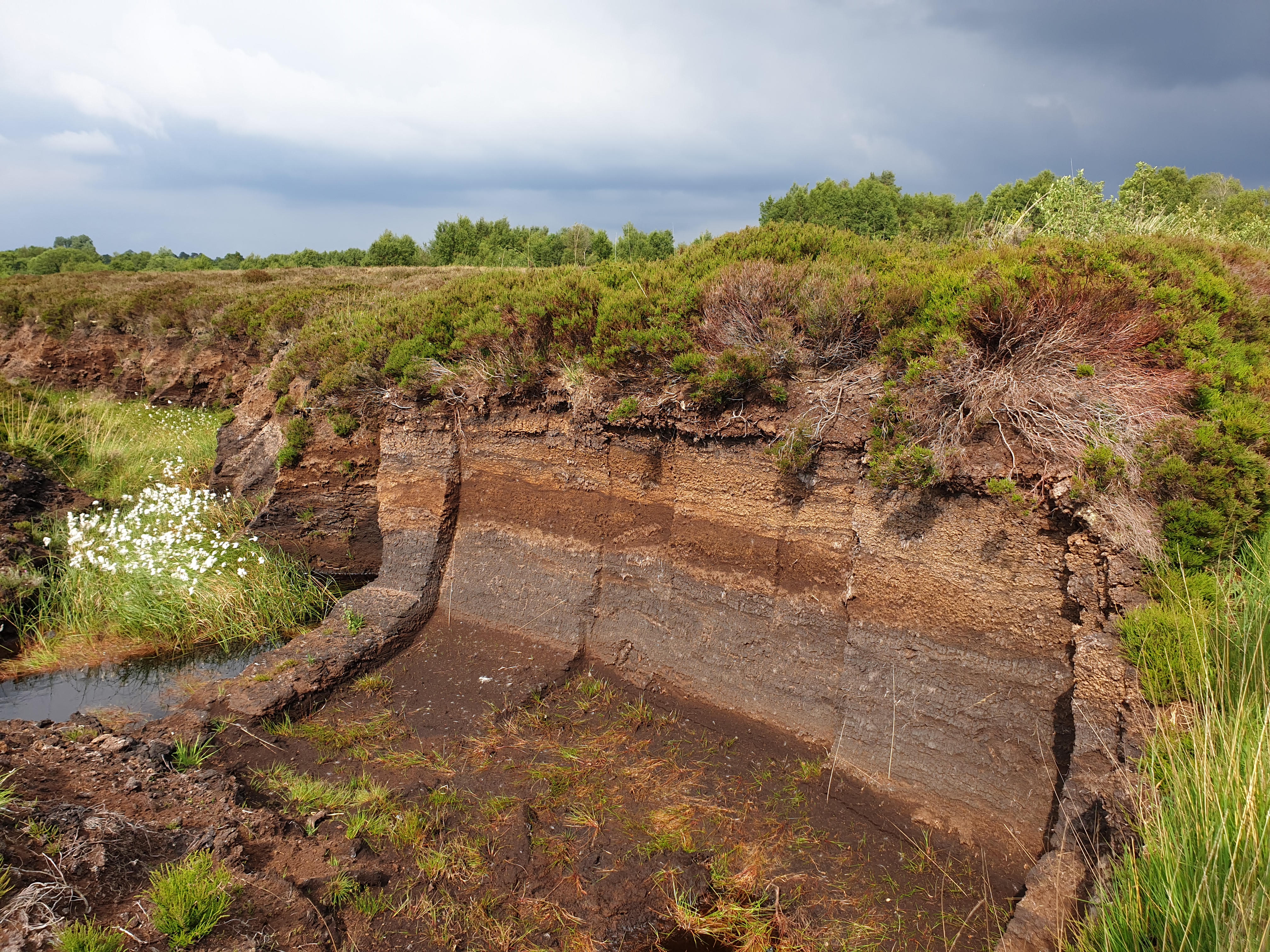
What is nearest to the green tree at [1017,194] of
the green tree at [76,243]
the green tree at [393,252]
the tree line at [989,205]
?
the tree line at [989,205]

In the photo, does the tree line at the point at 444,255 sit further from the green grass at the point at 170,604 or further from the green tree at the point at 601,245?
the green grass at the point at 170,604

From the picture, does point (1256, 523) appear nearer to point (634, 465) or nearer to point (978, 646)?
point (978, 646)

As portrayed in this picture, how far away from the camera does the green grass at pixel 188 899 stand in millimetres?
3832

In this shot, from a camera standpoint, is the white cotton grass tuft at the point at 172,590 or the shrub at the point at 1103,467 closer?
the shrub at the point at 1103,467

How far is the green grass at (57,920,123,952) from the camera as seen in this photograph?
11.4 feet

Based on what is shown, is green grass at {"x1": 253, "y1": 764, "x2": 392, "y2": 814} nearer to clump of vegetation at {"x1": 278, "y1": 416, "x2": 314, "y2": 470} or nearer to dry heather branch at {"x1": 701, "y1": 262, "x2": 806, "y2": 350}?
dry heather branch at {"x1": 701, "y1": 262, "x2": 806, "y2": 350}

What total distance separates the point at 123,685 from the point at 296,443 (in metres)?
4.06

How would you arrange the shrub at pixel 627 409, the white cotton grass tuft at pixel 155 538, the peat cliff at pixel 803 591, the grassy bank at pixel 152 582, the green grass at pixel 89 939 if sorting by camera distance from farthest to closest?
the white cotton grass tuft at pixel 155 538, the grassy bank at pixel 152 582, the shrub at pixel 627 409, the peat cliff at pixel 803 591, the green grass at pixel 89 939

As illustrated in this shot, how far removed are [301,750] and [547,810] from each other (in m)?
2.74

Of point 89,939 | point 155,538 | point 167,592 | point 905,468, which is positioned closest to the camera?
point 89,939

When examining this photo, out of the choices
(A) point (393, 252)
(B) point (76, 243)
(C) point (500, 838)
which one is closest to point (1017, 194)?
(C) point (500, 838)

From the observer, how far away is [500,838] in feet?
17.3

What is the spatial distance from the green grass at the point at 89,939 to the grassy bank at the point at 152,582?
634cm

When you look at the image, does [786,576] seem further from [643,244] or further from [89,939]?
[643,244]
